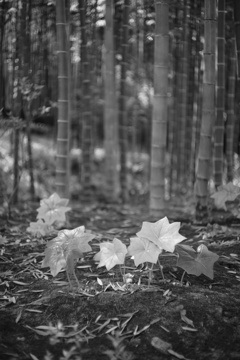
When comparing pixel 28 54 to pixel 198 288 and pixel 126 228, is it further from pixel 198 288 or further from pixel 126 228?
pixel 198 288

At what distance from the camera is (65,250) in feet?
5.95

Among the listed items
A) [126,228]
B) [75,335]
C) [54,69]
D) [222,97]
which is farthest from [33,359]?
[54,69]

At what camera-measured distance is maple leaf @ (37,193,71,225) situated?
2.48 meters

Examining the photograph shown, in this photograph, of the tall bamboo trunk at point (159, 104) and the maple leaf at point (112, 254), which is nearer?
the maple leaf at point (112, 254)

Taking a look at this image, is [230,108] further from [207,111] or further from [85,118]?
[85,118]

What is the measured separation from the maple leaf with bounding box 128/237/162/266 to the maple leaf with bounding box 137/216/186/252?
21mm

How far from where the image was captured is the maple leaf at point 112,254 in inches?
69.7

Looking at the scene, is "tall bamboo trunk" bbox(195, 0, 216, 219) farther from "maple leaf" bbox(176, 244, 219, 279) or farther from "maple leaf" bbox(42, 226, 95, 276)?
"maple leaf" bbox(42, 226, 95, 276)

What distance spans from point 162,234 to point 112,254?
0.76ft

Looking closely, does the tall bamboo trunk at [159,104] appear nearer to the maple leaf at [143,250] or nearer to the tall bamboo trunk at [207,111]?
the tall bamboo trunk at [207,111]

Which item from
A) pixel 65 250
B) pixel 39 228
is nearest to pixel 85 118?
pixel 39 228

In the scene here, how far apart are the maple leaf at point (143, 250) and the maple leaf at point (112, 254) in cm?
4

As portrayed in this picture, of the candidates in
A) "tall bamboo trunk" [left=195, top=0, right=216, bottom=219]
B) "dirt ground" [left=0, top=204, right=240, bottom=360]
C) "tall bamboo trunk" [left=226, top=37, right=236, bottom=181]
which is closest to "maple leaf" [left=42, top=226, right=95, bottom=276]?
"dirt ground" [left=0, top=204, right=240, bottom=360]

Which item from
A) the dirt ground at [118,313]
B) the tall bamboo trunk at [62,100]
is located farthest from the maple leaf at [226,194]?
the tall bamboo trunk at [62,100]
